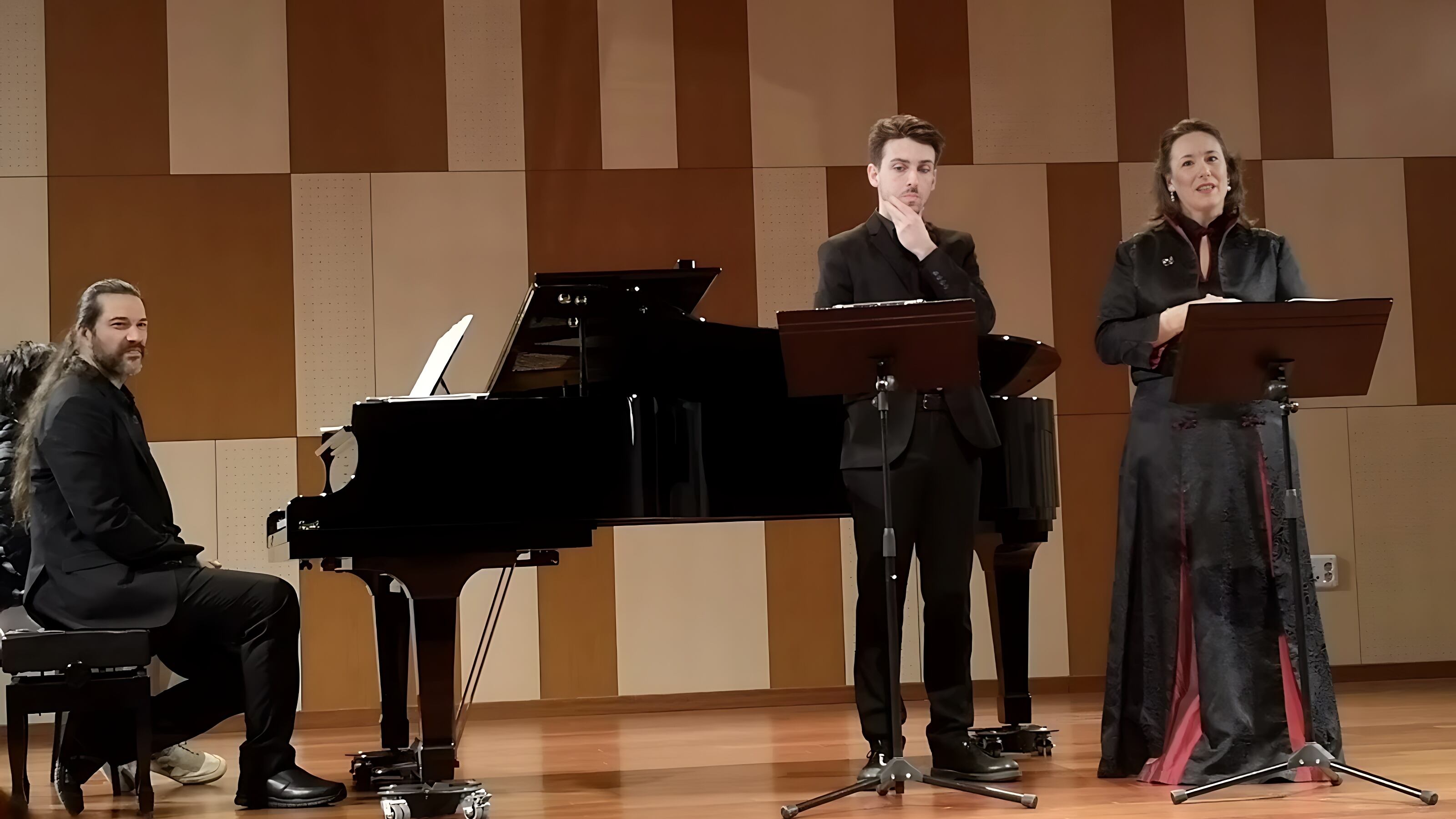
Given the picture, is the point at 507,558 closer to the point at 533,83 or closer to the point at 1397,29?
the point at 533,83

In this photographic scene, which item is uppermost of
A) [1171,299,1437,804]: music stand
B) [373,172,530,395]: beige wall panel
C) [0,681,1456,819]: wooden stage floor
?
[373,172,530,395]: beige wall panel

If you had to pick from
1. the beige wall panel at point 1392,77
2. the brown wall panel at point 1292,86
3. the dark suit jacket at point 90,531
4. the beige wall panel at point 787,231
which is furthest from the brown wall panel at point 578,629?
the beige wall panel at point 1392,77

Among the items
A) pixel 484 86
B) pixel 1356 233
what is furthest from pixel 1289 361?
pixel 484 86

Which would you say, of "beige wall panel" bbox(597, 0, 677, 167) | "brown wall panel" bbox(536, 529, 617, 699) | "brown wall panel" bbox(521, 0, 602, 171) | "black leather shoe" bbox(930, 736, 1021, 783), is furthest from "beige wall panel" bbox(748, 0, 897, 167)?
"black leather shoe" bbox(930, 736, 1021, 783)

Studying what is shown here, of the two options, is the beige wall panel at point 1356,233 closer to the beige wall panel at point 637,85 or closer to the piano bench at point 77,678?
the beige wall panel at point 637,85

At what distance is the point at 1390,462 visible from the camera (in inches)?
252

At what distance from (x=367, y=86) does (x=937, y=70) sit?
8.43ft

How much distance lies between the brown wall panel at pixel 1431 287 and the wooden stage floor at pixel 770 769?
141cm

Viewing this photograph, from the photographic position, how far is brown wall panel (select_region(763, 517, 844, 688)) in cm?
615

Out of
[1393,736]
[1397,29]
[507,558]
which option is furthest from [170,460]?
[1397,29]

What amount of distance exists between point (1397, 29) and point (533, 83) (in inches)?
159

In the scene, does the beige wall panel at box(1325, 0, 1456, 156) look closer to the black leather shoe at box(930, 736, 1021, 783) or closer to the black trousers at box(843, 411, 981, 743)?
the black trousers at box(843, 411, 981, 743)

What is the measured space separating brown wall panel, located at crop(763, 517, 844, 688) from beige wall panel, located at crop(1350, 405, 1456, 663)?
242 centimetres

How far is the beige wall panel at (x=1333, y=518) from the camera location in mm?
6316
